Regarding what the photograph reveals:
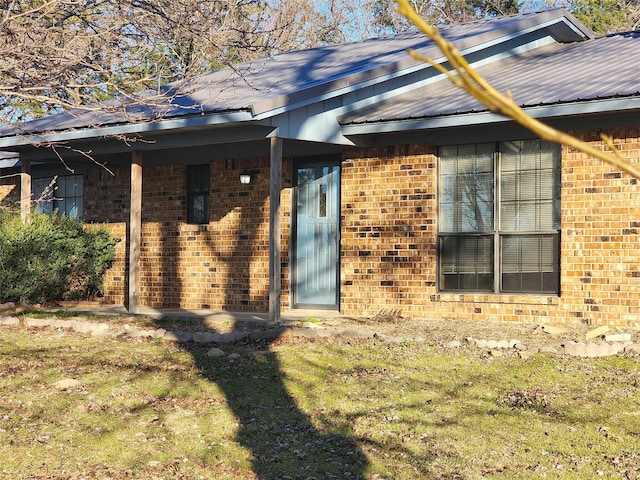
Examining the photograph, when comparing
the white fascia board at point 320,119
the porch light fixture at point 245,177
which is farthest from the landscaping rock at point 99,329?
the porch light fixture at point 245,177

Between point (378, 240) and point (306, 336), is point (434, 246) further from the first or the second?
point (306, 336)

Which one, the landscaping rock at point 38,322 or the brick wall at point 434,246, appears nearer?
the brick wall at point 434,246

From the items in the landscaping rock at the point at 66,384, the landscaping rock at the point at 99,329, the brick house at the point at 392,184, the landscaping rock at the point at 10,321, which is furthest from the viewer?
the landscaping rock at the point at 10,321

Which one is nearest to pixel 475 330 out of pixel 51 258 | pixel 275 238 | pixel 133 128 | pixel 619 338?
pixel 619 338

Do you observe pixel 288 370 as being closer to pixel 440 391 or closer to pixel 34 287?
pixel 440 391

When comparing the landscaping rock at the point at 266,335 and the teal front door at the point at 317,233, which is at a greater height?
the teal front door at the point at 317,233

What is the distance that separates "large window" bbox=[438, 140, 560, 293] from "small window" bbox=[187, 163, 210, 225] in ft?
15.4

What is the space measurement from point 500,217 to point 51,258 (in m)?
7.40

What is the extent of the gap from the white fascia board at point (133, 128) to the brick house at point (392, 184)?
0.03 meters

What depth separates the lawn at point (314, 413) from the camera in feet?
19.2

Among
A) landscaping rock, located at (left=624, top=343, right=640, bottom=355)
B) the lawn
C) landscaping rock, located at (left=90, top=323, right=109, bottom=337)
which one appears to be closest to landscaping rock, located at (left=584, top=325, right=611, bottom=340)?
landscaping rock, located at (left=624, top=343, right=640, bottom=355)

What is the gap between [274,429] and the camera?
6.70 metres

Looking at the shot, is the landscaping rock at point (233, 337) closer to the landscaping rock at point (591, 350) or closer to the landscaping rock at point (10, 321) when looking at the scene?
the landscaping rock at point (10, 321)

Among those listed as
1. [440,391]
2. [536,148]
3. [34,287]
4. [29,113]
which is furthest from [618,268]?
[29,113]
